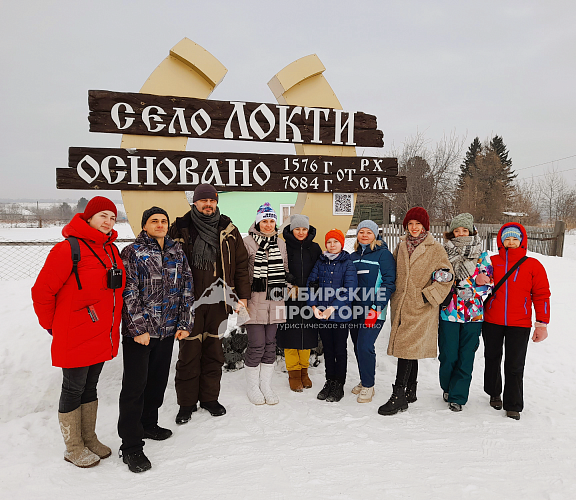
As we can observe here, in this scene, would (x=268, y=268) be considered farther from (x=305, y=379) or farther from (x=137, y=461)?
(x=137, y=461)

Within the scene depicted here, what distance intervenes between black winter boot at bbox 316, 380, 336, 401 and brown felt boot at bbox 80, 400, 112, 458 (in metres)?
2.01

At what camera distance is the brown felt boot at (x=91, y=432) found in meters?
2.73

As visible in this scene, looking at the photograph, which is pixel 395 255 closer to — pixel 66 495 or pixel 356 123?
pixel 356 123

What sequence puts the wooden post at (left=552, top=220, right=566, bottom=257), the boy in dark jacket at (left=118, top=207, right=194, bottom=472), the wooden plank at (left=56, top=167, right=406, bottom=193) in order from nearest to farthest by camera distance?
the boy in dark jacket at (left=118, top=207, right=194, bottom=472) < the wooden plank at (left=56, top=167, right=406, bottom=193) < the wooden post at (left=552, top=220, right=566, bottom=257)

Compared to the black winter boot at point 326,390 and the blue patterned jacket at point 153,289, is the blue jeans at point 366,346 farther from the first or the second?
the blue patterned jacket at point 153,289

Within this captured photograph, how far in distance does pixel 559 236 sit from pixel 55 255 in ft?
46.1

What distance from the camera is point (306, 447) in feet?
9.70

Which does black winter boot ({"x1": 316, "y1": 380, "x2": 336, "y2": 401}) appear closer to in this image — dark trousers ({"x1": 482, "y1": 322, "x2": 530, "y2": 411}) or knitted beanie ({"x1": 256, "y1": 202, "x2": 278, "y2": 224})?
dark trousers ({"x1": 482, "y1": 322, "x2": 530, "y2": 411})

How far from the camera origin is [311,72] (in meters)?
4.82

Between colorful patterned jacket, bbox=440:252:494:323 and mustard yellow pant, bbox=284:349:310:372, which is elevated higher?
colorful patterned jacket, bbox=440:252:494:323

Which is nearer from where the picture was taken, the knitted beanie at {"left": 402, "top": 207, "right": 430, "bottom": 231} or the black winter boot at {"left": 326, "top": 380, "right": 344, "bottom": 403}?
the knitted beanie at {"left": 402, "top": 207, "right": 430, "bottom": 231}

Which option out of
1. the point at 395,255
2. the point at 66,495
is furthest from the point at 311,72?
the point at 66,495

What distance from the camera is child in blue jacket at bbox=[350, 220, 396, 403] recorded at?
3559 millimetres

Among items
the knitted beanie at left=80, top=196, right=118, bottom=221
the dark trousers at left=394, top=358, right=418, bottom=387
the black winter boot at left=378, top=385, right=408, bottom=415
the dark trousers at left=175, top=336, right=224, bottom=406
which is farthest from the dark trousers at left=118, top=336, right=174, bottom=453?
the dark trousers at left=394, top=358, right=418, bottom=387
